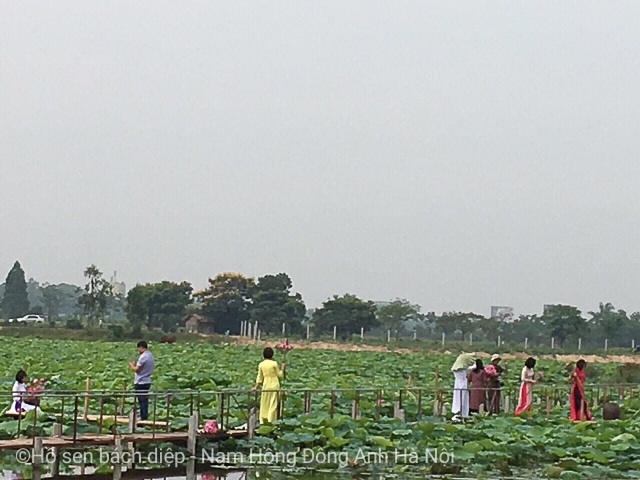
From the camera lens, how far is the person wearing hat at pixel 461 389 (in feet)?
49.8

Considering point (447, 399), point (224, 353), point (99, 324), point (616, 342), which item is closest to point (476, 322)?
point (616, 342)

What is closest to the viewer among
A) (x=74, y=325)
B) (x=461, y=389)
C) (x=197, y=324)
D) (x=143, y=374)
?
(x=143, y=374)

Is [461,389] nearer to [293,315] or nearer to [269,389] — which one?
[269,389]

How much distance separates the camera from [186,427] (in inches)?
508

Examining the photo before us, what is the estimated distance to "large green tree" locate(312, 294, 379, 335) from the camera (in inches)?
2670

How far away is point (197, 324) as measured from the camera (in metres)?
72.1

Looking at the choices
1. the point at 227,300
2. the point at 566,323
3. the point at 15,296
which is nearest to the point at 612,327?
the point at 566,323

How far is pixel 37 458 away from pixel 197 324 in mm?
61638

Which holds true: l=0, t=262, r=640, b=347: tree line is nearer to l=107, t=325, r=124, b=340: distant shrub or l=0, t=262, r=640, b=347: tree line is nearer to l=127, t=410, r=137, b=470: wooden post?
l=107, t=325, r=124, b=340: distant shrub

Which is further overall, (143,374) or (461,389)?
(461,389)

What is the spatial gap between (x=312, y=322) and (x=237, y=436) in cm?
5602

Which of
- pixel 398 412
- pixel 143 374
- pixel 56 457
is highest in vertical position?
pixel 143 374

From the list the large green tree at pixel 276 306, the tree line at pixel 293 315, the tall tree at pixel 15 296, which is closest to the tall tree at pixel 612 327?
the tree line at pixel 293 315

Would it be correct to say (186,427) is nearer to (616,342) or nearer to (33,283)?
(616,342)
